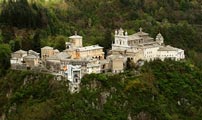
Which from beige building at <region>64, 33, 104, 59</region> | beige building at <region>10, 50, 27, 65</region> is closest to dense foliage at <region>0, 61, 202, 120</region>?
beige building at <region>10, 50, 27, 65</region>

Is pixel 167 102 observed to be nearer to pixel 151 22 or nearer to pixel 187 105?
pixel 187 105

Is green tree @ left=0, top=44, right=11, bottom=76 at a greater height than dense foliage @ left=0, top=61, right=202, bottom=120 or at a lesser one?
greater

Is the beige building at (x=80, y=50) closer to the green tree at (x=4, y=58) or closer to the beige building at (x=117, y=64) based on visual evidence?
the beige building at (x=117, y=64)

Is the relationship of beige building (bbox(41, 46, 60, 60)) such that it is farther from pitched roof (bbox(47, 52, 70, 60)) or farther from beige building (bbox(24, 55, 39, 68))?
beige building (bbox(24, 55, 39, 68))

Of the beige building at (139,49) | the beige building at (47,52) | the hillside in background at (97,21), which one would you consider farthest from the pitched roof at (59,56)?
the hillside in background at (97,21)

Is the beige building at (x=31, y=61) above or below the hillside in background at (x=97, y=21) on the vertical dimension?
below

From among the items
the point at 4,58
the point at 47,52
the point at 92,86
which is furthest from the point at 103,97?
the point at 4,58

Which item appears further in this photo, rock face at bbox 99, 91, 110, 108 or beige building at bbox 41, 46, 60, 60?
beige building at bbox 41, 46, 60, 60
